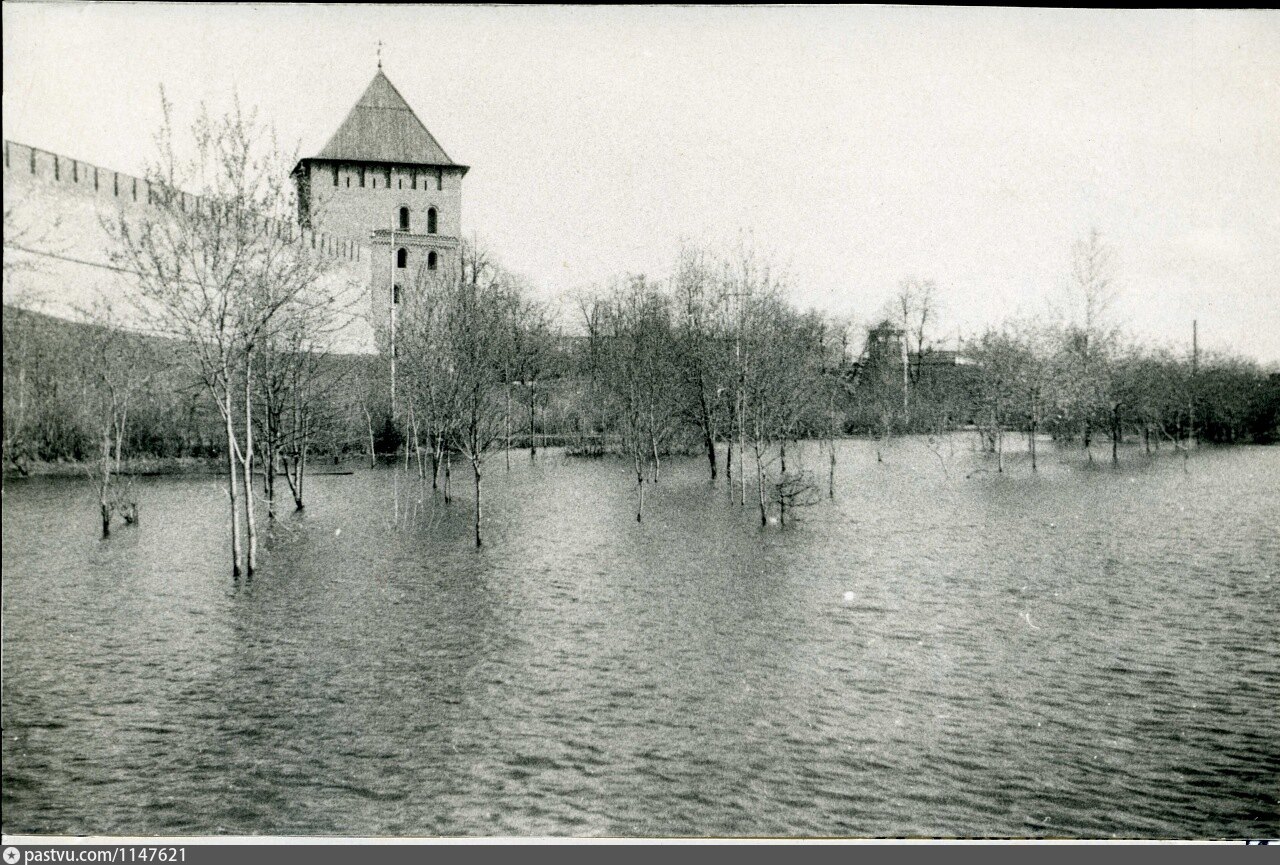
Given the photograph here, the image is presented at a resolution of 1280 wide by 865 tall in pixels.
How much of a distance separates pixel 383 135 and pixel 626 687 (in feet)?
13.4

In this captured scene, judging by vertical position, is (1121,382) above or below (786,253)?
below

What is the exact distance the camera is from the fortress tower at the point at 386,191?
5.67 metres

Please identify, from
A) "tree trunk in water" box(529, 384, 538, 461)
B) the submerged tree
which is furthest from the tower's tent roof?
"tree trunk in water" box(529, 384, 538, 461)

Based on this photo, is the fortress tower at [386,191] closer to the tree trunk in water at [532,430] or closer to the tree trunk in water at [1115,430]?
the tree trunk in water at [532,430]

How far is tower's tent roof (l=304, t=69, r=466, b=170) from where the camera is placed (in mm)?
5211

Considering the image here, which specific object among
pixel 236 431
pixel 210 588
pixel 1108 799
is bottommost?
pixel 1108 799

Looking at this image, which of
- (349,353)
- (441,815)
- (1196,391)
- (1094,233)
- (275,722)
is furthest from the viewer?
(349,353)

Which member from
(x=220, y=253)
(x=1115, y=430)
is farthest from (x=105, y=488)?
(x=1115, y=430)

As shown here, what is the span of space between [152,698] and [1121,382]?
13582 millimetres

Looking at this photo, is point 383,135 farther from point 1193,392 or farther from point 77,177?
point 1193,392

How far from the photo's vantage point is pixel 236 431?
32.2ft

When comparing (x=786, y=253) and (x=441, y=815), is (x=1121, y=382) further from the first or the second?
(x=441, y=815)

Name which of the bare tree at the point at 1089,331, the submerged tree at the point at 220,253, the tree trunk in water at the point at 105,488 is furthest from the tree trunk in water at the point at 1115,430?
the tree trunk in water at the point at 105,488

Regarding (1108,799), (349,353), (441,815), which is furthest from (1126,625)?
(349,353)
